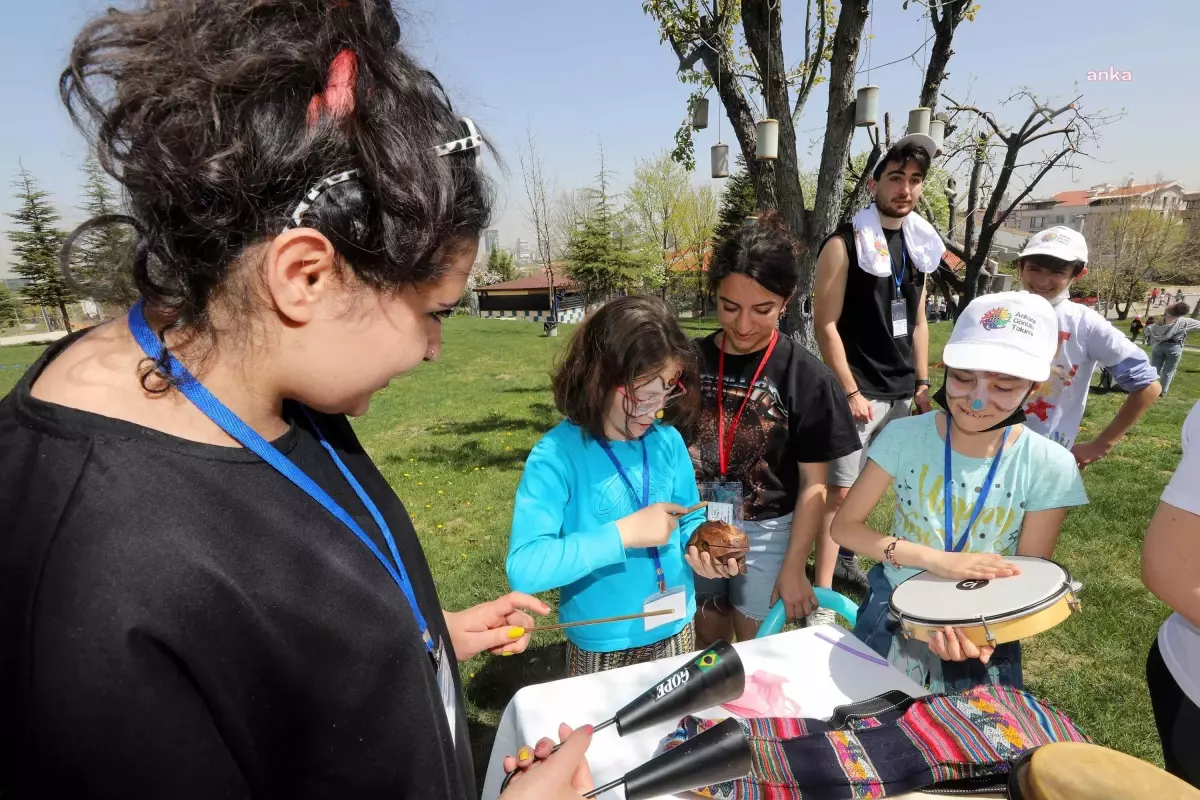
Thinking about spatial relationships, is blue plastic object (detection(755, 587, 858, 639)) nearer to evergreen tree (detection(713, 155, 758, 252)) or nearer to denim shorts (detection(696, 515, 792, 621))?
denim shorts (detection(696, 515, 792, 621))

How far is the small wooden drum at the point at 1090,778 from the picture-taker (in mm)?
846

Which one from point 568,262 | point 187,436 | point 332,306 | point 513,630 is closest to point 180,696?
point 187,436

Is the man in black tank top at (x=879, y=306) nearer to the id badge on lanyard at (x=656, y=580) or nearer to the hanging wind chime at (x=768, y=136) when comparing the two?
the id badge on lanyard at (x=656, y=580)

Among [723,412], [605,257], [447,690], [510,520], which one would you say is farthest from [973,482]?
[605,257]

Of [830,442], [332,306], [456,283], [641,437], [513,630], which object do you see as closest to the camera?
[332,306]

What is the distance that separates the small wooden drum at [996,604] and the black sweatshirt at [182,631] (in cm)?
123

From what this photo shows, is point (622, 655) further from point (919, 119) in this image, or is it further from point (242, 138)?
point (919, 119)

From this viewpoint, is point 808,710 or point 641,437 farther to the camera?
point 641,437

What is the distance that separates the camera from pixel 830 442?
2312 millimetres

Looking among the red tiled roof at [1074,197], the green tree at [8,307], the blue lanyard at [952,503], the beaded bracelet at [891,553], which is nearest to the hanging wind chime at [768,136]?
the blue lanyard at [952,503]

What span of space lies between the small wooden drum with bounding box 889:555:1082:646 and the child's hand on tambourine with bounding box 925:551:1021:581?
0.06ft

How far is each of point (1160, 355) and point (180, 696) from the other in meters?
15.2

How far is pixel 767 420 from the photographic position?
2.38 m

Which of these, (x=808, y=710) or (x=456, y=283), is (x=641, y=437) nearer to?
(x=808, y=710)
